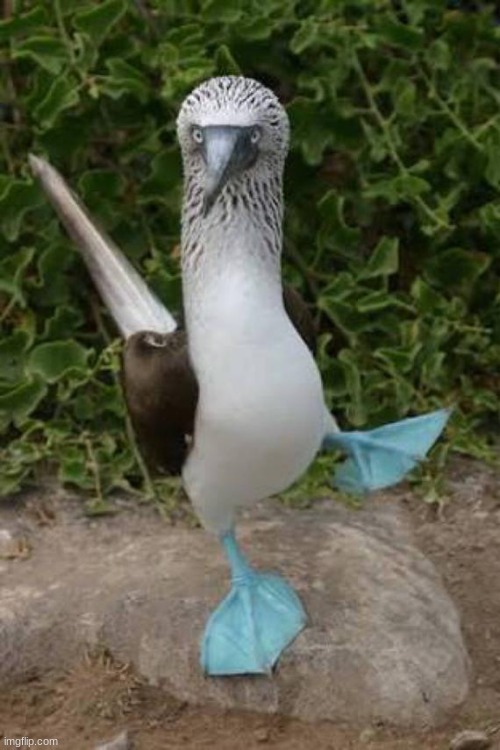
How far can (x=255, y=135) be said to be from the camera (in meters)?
3.34

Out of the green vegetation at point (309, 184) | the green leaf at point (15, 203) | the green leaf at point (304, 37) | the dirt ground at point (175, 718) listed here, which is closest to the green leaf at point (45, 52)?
the green vegetation at point (309, 184)

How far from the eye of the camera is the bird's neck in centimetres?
338

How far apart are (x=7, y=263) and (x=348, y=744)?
1.68m

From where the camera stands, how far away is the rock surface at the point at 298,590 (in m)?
3.60

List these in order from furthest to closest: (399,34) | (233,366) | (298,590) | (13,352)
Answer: (399,34), (13,352), (298,590), (233,366)

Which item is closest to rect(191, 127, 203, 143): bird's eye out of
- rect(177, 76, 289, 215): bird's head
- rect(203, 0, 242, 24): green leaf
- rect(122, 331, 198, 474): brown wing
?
rect(177, 76, 289, 215): bird's head

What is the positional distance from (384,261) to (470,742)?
5.14 feet

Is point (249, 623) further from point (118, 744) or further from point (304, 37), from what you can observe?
point (304, 37)

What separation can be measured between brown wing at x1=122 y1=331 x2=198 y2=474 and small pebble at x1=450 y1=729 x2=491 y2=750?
2.46 ft

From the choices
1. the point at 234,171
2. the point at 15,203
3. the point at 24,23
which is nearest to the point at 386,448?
the point at 234,171

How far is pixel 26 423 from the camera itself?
14.5 ft

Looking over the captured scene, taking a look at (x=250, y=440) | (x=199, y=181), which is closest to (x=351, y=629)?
(x=250, y=440)

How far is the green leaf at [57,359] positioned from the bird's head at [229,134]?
113 centimetres

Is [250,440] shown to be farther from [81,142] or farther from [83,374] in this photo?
[81,142]
